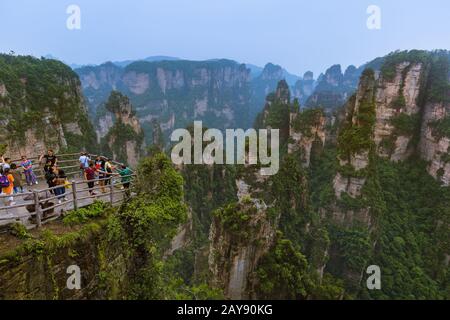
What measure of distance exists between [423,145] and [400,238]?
47.8 feet

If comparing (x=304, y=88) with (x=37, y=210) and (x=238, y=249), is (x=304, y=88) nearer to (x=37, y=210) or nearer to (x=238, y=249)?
(x=238, y=249)

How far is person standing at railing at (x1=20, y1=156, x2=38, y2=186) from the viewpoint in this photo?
12.4m

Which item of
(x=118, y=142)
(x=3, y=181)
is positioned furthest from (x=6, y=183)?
(x=118, y=142)

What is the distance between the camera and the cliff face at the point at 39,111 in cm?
3543

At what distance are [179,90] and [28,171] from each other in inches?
6316

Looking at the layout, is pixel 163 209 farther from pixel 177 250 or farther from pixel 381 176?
pixel 381 176

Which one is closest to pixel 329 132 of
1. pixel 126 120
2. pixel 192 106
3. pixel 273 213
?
pixel 273 213

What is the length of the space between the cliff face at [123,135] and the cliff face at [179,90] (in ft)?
241

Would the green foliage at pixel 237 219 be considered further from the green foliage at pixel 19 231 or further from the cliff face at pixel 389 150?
the green foliage at pixel 19 231

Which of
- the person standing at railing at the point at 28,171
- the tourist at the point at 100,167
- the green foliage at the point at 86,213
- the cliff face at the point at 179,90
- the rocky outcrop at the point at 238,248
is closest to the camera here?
the green foliage at the point at 86,213

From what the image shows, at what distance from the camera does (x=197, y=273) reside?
94.0 feet

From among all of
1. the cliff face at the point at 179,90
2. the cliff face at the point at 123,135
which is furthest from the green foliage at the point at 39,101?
the cliff face at the point at 179,90

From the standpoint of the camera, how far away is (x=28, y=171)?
1277 cm
